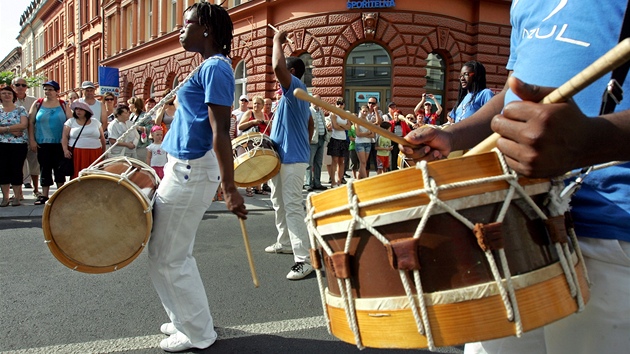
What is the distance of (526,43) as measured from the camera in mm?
1409

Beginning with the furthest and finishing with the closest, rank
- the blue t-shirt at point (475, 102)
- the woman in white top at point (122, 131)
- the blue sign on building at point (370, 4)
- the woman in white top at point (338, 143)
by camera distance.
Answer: the blue sign on building at point (370, 4)
the woman in white top at point (338, 143)
the woman in white top at point (122, 131)
the blue t-shirt at point (475, 102)

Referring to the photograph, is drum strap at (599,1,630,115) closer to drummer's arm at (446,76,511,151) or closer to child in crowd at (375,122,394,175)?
drummer's arm at (446,76,511,151)

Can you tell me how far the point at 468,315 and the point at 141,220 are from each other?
2.04m

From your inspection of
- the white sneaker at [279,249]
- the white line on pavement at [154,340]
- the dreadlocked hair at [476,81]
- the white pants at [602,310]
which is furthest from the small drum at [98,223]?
the dreadlocked hair at [476,81]

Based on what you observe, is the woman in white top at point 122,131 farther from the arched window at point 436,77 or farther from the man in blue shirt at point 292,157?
the arched window at point 436,77

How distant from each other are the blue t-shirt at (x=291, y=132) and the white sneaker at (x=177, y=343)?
216cm

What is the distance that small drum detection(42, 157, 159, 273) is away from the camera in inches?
106

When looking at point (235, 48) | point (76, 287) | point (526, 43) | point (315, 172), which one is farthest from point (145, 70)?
point (526, 43)

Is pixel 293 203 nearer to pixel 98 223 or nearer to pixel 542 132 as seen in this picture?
pixel 98 223

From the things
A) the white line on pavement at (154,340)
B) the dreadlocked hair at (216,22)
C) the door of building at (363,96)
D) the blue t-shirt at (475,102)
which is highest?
the door of building at (363,96)

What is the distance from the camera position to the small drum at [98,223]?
8.84ft

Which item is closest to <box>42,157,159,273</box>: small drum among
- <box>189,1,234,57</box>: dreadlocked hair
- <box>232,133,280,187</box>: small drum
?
<box>189,1,234,57</box>: dreadlocked hair

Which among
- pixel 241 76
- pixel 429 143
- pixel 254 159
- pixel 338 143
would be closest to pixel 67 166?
pixel 254 159

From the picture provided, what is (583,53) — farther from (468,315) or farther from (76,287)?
(76,287)
